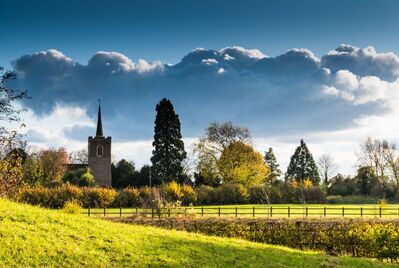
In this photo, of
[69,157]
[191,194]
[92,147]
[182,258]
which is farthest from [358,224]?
[69,157]

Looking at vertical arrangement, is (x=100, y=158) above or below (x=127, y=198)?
above

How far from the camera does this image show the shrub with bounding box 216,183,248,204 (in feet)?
204

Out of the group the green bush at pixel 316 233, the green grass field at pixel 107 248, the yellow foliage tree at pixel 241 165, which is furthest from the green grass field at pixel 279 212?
the yellow foliage tree at pixel 241 165

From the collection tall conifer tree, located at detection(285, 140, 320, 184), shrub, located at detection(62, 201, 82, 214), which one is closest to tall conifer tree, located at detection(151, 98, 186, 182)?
tall conifer tree, located at detection(285, 140, 320, 184)

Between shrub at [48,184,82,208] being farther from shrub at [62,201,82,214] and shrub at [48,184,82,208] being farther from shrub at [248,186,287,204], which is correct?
shrub at [248,186,287,204]

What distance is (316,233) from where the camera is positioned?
25.9m

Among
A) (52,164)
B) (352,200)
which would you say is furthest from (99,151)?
(352,200)

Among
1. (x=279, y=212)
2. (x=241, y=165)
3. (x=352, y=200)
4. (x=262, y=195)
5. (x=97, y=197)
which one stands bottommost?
(x=352, y=200)

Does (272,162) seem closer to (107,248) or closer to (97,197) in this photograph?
(97,197)

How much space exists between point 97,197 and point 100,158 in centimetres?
3533

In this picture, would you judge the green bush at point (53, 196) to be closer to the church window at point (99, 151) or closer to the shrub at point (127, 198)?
the shrub at point (127, 198)

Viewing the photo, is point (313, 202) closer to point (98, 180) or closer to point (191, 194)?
point (191, 194)

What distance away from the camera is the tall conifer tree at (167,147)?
73000 millimetres

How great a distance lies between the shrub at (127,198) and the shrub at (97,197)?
1.14 m
